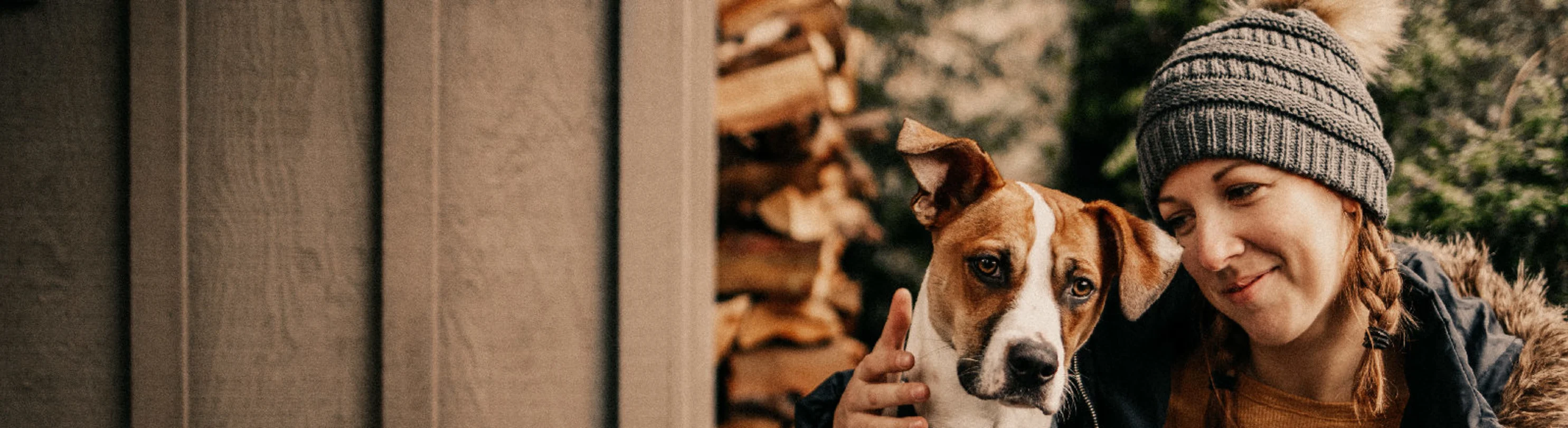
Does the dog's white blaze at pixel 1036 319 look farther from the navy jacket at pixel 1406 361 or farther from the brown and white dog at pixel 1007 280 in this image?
the navy jacket at pixel 1406 361

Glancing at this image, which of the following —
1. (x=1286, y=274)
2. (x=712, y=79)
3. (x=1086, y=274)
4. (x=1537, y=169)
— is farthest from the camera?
(x=1537, y=169)

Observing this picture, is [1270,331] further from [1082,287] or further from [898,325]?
[898,325]

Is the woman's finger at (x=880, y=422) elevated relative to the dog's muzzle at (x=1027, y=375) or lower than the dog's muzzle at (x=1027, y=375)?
lower

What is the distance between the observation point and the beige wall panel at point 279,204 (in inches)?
62.6

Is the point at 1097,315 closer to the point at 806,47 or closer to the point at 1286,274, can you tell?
the point at 1286,274

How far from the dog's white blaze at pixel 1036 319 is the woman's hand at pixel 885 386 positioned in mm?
151

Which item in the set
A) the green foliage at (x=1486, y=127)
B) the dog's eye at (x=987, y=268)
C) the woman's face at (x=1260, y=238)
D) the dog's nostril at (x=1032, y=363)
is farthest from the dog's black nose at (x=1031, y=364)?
the green foliage at (x=1486, y=127)

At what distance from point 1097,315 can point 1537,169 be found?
204 centimetres

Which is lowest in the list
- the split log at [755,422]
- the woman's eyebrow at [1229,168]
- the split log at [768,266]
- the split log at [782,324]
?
the split log at [755,422]

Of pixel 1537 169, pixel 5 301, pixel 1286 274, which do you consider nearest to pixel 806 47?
pixel 1286 274

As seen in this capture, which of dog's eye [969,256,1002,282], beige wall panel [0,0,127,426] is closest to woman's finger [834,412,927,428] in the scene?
dog's eye [969,256,1002,282]

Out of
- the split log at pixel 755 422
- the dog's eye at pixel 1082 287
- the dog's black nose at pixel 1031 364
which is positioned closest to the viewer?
the dog's black nose at pixel 1031 364

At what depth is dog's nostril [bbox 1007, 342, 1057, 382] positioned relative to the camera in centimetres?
121

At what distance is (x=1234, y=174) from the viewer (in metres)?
1.38
